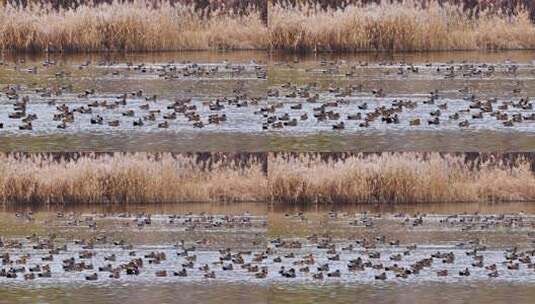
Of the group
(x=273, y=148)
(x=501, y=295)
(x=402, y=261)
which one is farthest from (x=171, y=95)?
(x=501, y=295)

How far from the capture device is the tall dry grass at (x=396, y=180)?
36.3 feet

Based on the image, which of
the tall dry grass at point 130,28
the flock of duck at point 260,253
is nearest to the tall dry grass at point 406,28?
the tall dry grass at point 130,28

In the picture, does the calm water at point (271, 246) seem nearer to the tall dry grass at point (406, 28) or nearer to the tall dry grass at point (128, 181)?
the tall dry grass at point (128, 181)

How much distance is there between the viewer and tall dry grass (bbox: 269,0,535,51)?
12125 mm

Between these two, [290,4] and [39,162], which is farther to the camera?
[290,4]

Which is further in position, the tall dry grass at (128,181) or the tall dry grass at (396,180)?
the tall dry grass at (396,180)

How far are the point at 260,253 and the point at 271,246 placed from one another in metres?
0.62

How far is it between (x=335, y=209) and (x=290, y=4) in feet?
6.82

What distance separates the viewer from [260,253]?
1040 cm

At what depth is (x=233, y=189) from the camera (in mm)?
10500

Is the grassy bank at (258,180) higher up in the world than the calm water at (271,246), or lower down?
higher up

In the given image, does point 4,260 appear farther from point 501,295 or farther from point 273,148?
point 501,295

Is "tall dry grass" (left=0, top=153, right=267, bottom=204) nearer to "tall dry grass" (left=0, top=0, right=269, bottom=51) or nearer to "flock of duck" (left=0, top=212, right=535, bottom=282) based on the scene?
"flock of duck" (left=0, top=212, right=535, bottom=282)

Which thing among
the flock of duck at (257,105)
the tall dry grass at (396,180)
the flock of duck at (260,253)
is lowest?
the flock of duck at (260,253)
